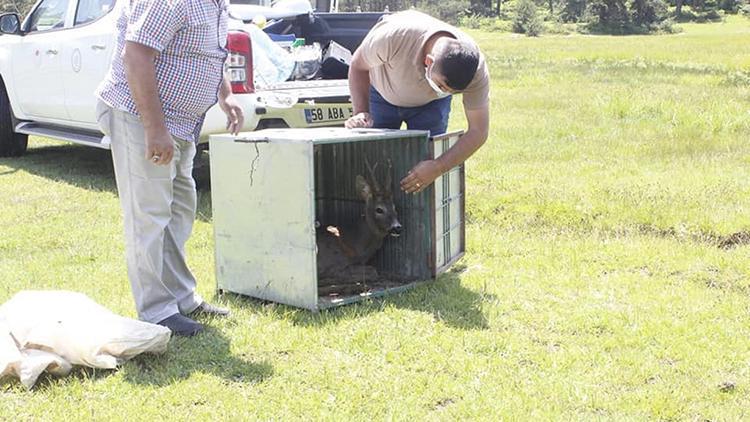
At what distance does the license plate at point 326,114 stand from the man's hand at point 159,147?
3.27 m

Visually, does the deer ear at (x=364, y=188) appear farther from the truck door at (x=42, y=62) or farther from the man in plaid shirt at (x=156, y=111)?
the truck door at (x=42, y=62)

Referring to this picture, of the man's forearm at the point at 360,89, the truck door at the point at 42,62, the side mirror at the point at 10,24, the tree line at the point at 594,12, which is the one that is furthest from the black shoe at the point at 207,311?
the tree line at the point at 594,12

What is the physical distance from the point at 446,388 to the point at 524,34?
62774 mm

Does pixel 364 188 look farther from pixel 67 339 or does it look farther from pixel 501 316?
pixel 67 339

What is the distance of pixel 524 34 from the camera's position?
6378 cm

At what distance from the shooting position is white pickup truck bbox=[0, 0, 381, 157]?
6801 mm

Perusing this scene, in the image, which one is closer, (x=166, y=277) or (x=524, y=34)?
(x=166, y=277)

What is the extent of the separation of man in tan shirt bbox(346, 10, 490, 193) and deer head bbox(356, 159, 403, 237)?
0.34 meters

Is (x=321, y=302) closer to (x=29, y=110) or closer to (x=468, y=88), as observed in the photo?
(x=468, y=88)

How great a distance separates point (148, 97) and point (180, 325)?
115 cm

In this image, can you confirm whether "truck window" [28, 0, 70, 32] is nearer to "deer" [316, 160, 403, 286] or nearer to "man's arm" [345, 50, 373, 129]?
"man's arm" [345, 50, 373, 129]

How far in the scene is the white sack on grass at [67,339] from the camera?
11.9 feet

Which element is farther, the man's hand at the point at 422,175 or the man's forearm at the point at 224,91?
the man's hand at the point at 422,175

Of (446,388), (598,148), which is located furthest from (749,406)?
(598,148)
